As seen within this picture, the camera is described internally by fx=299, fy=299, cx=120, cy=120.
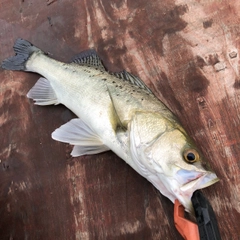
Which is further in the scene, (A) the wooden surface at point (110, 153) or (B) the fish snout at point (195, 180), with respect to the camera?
(A) the wooden surface at point (110, 153)

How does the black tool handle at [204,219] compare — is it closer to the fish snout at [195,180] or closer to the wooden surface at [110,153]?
the fish snout at [195,180]

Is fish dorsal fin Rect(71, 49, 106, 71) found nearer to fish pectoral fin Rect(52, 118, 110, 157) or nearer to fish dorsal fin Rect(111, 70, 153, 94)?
fish dorsal fin Rect(111, 70, 153, 94)

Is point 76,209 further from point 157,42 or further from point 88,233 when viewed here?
point 157,42

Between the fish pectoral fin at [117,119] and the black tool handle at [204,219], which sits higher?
the fish pectoral fin at [117,119]

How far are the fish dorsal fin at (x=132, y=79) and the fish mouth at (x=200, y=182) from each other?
708 mm

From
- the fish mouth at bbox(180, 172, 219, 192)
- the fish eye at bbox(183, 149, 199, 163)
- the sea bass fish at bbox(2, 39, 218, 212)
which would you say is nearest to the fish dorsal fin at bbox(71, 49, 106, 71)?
the sea bass fish at bbox(2, 39, 218, 212)

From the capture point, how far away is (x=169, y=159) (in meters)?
1.60

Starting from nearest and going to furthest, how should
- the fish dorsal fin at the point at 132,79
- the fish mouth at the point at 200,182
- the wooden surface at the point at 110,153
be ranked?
the fish mouth at the point at 200,182 → the wooden surface at the point at 110,153 → the fish dorsal fin at the point at 132,79

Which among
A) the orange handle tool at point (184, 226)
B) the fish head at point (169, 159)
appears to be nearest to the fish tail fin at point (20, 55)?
the fish head at point (169, 159)

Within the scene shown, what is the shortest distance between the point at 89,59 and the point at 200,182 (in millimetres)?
1306

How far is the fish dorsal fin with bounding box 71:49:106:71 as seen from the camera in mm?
2275

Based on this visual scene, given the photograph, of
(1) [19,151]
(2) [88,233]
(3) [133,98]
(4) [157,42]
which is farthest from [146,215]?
(4) [157,42]

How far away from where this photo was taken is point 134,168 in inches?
72.9

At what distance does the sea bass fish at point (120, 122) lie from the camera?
5.09 ft
